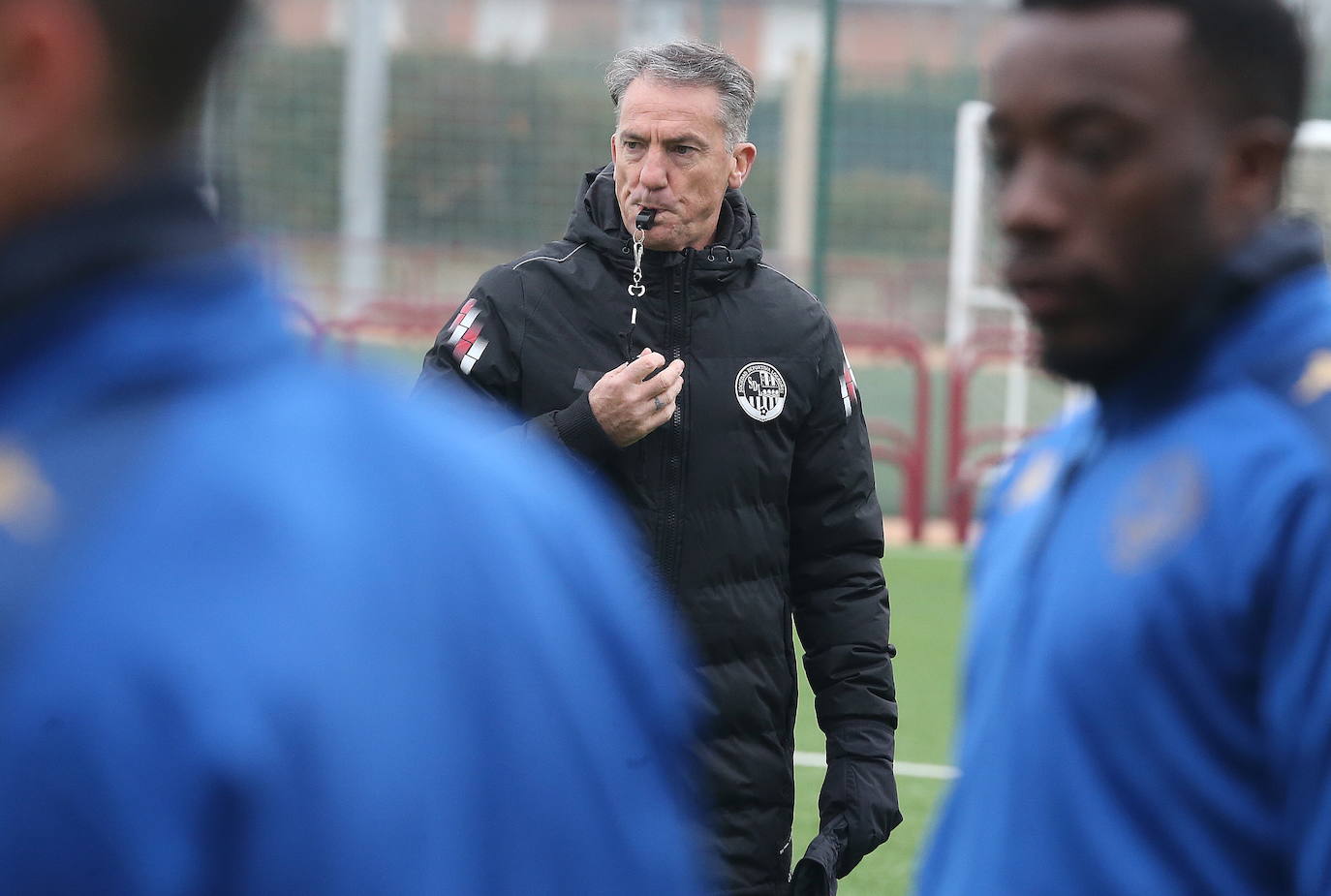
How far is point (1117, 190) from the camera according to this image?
169cm

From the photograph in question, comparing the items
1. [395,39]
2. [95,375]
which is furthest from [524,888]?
[395,39]

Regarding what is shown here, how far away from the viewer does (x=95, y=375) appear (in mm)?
1053

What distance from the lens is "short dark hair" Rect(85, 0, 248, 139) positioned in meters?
1.08

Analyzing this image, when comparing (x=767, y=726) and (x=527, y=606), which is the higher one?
(x=527, y=606)

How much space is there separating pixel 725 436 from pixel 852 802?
0.74m

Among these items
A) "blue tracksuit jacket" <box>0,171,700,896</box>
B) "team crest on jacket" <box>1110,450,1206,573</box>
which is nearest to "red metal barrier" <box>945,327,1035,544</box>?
"team crest on jacket" <box>1110,450,1206,573</box>

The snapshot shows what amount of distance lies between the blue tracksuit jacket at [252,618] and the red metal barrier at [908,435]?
1155cm

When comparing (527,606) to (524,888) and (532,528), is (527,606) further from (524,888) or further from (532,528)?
(524,888)

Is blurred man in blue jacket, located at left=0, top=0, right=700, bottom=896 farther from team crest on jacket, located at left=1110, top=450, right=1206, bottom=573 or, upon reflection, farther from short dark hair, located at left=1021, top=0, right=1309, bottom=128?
short dark hair, located at left=1021, top=0, right=1309, bottom=128

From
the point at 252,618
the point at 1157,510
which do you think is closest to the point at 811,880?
the point at 1157,510

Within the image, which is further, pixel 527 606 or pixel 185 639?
pixel 527 606

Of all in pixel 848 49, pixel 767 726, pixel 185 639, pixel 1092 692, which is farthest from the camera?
pixel 848 49

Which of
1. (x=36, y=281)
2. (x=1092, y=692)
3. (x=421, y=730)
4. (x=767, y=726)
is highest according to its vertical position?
(x=36, y=281)

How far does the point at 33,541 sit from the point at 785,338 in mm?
2780
